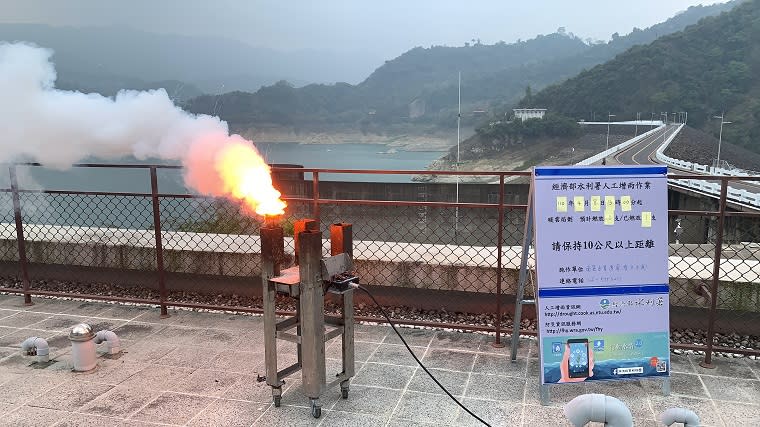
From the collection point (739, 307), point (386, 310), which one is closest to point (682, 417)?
point (739, 307)

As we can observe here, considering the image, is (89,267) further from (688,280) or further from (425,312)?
(688,280)

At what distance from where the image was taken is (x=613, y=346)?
3734 millimetres

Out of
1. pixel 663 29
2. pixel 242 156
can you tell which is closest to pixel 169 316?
pixel 242 156

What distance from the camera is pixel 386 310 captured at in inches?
227

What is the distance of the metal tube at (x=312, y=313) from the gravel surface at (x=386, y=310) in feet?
5.49

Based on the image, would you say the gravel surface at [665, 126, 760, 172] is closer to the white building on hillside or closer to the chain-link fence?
the white building on hillside

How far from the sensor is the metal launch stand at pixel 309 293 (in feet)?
11.6

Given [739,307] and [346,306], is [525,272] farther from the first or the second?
[739,307]

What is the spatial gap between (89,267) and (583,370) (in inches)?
238

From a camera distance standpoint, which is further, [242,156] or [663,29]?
[663,29]

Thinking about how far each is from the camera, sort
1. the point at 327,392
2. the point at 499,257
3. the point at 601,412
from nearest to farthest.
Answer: the point at 601,412 → the point at 327,392 → the point at 499,257

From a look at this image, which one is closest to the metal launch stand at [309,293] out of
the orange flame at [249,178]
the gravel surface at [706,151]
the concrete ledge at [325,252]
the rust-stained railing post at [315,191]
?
the orange flame at [249,178]

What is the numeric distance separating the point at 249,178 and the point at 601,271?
272 cm

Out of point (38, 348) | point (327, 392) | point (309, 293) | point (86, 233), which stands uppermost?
point (309, 293)
